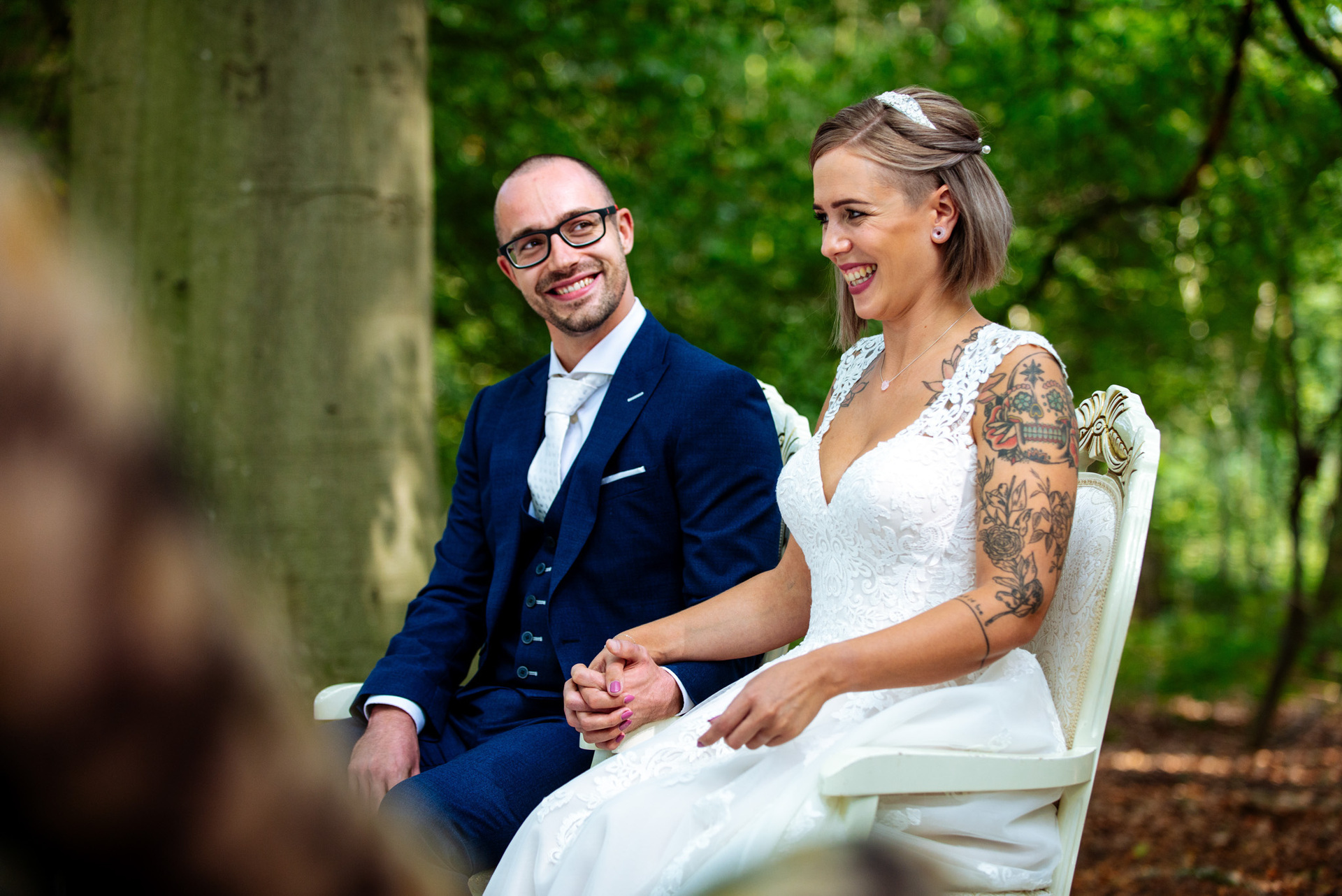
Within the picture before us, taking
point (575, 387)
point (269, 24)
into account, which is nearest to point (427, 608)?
point (575, 387)

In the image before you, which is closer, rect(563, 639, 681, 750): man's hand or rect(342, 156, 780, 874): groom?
rect(563, 639, 681, 750): man's hand

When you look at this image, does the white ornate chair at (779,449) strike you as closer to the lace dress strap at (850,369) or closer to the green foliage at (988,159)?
the lace dress strap at (850,369)

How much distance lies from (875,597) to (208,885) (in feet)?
6.35

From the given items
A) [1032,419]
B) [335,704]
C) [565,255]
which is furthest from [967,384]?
[335,704]

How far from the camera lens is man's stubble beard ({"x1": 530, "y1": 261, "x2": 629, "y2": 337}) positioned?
118 inches

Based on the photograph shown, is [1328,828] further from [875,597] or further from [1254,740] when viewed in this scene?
[875,597]

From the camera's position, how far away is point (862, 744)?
6.31 feet

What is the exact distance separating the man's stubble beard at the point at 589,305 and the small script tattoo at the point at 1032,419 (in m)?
1.24

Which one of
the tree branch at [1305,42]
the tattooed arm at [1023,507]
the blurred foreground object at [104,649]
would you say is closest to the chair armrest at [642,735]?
the tattooed arm at [1023,507]

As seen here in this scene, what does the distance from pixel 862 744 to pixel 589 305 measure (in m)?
1.54

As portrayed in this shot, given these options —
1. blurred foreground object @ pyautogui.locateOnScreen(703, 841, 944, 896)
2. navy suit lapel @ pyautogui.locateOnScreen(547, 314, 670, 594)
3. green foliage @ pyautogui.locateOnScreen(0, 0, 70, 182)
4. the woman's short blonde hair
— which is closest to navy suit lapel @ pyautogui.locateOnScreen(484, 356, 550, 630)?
navy suit lapel @ pyautogui.locateOnScreen(547, 314, 670, 594)

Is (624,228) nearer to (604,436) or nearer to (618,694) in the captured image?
(604,436)

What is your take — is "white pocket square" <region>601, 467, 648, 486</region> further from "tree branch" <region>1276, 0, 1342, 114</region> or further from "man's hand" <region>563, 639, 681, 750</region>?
"tree branch" <region>1276, 0, 1342, 114</region>

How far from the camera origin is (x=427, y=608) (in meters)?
3.04
